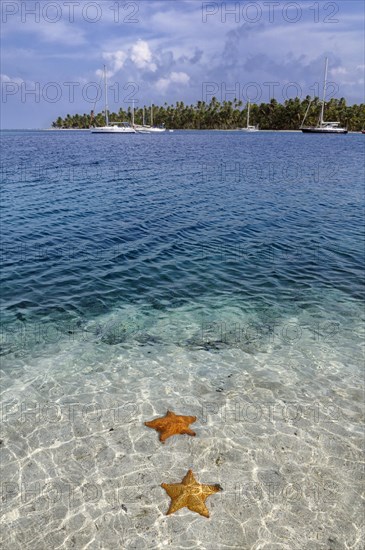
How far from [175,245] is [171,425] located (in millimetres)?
15649

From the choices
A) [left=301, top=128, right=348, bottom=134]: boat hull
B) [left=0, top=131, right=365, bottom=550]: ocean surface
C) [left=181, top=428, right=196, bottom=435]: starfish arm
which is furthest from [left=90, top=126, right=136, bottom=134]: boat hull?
[left=181, top=428, right=196, bottom=435]: starfish arm

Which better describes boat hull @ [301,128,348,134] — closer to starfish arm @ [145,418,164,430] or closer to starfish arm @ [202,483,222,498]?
starfish arm @ [145,418,164,430]

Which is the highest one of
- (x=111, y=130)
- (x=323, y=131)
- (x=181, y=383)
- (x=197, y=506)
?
(x=111, y=130)

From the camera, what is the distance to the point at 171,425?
10.4m

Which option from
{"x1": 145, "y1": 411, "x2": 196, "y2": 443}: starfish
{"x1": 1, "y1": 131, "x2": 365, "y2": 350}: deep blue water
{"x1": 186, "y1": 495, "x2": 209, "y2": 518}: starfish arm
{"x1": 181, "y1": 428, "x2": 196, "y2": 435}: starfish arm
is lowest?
{"x1": 186, "y1": 495, "x2": 209, "y2": 518}: starfish arm

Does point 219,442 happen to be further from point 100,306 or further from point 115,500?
point 100,306

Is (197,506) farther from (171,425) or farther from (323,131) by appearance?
(323,131)

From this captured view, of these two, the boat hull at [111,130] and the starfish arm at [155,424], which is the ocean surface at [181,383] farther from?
the boat hull at [111,130]

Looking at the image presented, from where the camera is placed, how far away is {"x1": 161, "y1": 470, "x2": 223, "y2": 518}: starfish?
27.3 feet

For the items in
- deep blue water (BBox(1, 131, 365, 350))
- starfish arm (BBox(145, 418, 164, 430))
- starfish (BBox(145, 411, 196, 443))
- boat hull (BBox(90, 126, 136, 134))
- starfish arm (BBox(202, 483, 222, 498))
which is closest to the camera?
starfish arm (BBox(202, 483, 222, 498))

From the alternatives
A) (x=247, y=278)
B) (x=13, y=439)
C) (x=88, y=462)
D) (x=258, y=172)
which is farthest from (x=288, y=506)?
(x=258, y=172)

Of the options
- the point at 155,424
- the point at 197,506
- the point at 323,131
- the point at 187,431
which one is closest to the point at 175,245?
the point at 155,424

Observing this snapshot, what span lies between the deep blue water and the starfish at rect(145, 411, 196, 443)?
22.2 feet

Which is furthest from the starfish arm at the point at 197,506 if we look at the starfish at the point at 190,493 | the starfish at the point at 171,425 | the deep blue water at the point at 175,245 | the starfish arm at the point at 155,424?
the deep blue water at the point at 175,245
